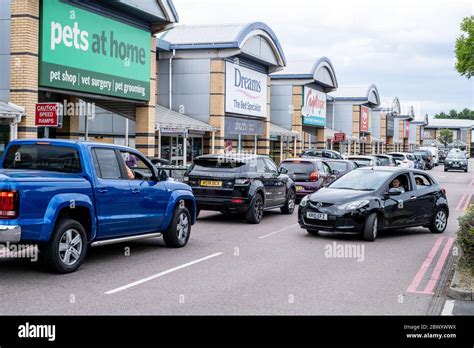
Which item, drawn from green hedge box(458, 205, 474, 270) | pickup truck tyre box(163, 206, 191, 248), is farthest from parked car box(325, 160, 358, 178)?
green hedge box(458, 205, 474, 270)

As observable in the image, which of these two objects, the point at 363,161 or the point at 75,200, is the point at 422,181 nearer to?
the point at 75,200

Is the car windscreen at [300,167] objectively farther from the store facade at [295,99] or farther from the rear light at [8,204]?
the store facade at [295,99]

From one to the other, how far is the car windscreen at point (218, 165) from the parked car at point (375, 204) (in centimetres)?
248

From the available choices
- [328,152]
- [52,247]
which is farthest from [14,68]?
[328,152]

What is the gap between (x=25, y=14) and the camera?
16.5m

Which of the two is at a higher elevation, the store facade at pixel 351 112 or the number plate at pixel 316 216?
the store facade at pixel 351 112

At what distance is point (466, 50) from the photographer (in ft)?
111

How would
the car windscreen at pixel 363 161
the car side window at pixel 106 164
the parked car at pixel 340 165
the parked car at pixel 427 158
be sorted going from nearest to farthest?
the car side window at pixel 106 164, the parked car at pixel 340 165, the car windscreen at pixel 363 161, the parked car at pixel 427 158

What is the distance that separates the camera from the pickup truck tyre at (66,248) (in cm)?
869

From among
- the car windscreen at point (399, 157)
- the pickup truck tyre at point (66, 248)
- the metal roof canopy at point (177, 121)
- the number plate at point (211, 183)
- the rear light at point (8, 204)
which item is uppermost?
the metal roof canopy at point (177, 121)

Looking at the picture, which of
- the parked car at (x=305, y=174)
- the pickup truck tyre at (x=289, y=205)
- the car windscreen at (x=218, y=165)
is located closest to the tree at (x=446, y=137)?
the parked car at (x=305, y=174)

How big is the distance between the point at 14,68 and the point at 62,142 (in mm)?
8109

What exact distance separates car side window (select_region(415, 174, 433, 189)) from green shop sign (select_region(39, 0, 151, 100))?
9.88 metres

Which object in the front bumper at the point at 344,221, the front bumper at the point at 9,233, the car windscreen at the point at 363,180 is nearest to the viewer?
the front bumper at the point at 9,233
